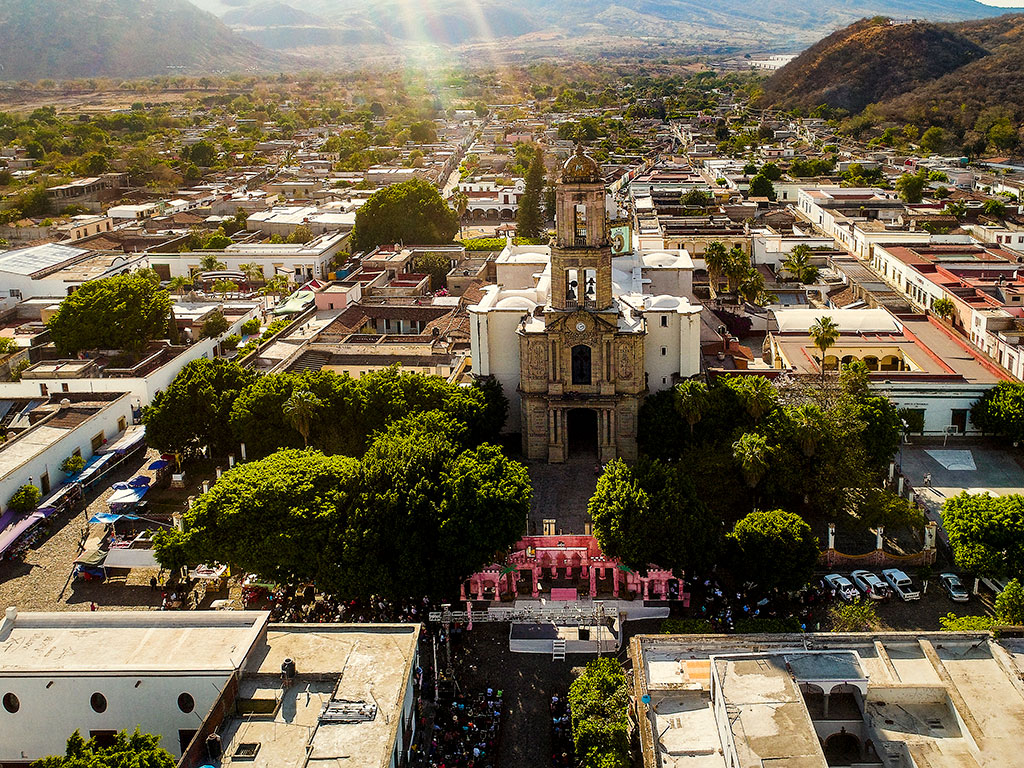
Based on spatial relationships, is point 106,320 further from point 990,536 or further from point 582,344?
point 990,536

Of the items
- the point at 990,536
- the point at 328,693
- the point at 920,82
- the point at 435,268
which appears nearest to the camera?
the point at 328,693

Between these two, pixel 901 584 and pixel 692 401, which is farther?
pixel 692 401

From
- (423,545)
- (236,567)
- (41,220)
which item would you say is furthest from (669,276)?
(41,220)

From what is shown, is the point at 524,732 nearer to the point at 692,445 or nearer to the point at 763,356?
the point at 692,445

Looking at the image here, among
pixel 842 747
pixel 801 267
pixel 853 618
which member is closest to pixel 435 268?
pixel 801 267

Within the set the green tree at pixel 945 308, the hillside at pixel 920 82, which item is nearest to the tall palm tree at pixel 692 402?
the green tree at pixel 945 308

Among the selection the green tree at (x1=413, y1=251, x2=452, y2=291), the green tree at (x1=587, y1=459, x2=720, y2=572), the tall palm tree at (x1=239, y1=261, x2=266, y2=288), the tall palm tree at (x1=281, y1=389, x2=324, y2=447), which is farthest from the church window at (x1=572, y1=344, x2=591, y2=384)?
the tall palm tree at (x1=239, y1=261, x2=266, y2=288)

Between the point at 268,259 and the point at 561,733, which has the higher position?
the point at 268,259
